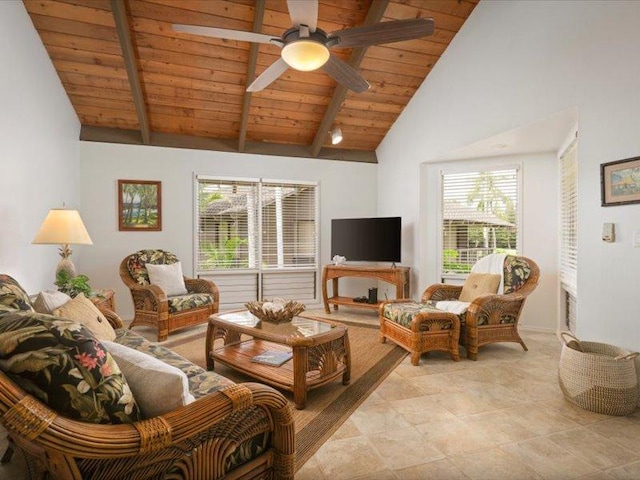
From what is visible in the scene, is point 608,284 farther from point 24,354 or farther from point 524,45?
point 24,354

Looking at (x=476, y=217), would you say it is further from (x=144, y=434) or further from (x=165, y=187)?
(x=144, y=434)

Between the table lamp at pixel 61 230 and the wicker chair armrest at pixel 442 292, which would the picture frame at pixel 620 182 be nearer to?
the wicker chair armrest at pixel 442 292

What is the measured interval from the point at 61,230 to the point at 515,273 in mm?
4365

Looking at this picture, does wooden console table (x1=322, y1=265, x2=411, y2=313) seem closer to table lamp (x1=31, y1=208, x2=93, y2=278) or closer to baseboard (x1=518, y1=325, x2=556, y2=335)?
baseboard (x1=518, y1=325, x2=556, y2=335)

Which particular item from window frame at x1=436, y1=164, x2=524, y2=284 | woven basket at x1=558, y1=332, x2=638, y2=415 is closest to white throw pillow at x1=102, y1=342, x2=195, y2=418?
woven basket at x1=558, y1=332, x2=638, y2=415

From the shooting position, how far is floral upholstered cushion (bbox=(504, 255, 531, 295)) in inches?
152

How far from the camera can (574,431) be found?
7.43ft

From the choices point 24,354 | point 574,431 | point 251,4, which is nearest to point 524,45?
point 251,4

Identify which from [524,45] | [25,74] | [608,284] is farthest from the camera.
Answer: [524,45]

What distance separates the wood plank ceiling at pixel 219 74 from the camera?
383cm

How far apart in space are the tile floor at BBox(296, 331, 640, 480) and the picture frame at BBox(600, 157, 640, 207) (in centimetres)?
145

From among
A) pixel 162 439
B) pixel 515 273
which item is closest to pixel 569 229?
pixel 515 273

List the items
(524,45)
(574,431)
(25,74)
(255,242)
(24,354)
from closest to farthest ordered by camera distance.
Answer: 1. (24,354)
2. (574,431)
3. (25,74)
4. (524,45)
5. (255,242)

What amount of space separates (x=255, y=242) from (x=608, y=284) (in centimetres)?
439
